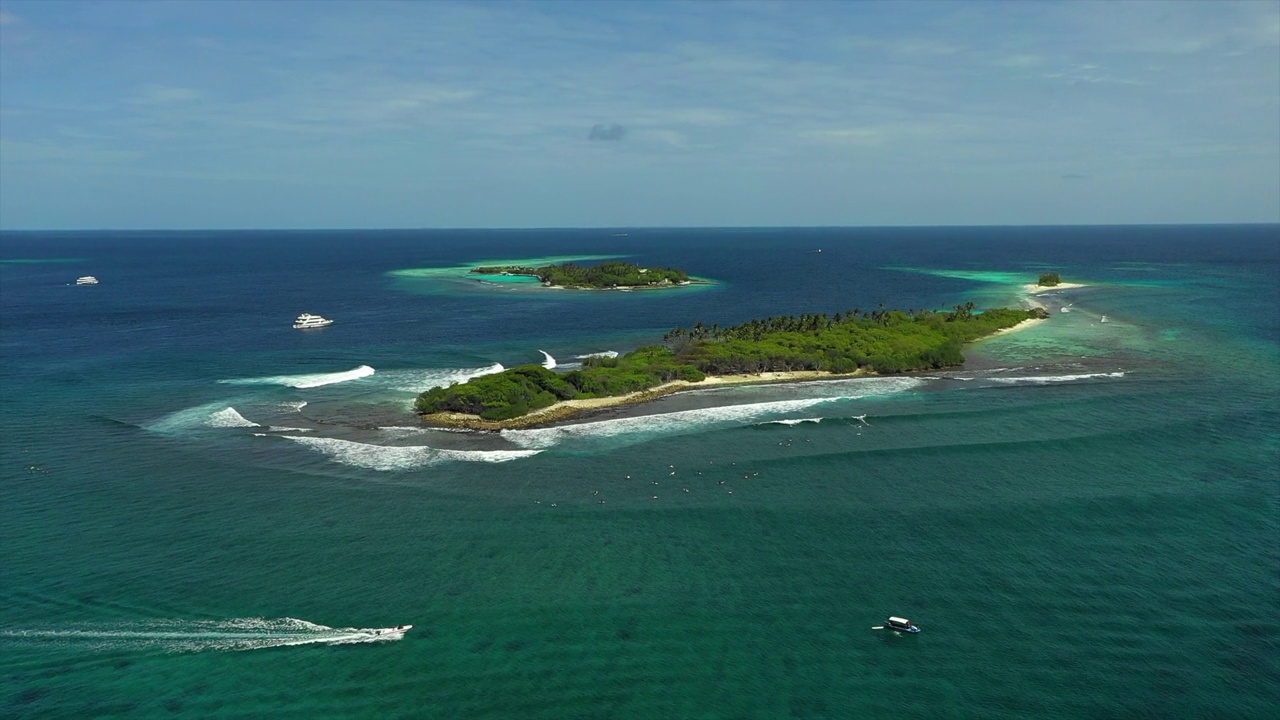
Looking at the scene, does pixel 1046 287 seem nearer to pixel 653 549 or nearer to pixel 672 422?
pixel 672 422

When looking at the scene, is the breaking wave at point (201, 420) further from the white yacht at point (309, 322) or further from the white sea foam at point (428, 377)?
the white yacht at point (309, 322)

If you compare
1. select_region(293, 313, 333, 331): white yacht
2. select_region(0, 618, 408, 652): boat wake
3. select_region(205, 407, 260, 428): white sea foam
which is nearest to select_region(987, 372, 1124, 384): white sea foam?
select_region(0, 618, 408, 652): boat wake

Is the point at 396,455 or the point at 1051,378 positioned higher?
the point at 1051,378

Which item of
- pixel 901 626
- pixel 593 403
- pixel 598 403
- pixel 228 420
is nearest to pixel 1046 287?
pixel 598 403

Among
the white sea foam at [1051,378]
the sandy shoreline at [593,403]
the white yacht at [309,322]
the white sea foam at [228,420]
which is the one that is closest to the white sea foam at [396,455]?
the sandy shoreline at [593,403]

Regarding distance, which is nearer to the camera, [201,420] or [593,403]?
[201,420]

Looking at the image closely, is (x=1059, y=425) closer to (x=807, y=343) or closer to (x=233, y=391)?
(x=807, y=343)

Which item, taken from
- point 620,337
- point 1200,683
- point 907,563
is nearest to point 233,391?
point 620,337
